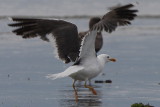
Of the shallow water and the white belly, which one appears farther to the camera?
the shallow water

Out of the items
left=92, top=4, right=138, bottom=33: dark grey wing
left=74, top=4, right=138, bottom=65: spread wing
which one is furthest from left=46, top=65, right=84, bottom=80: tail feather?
left=92, top=4, right=138, bottom=33: dark grey wing

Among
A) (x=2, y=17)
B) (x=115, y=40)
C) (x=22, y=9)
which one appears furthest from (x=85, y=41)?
(x=22, y=9)

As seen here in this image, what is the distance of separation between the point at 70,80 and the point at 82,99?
2.70 metres

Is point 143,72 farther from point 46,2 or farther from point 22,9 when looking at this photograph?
point 46,2

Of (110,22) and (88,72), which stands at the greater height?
(110,22)

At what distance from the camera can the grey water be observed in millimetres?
12109

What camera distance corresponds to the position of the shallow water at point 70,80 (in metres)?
12.1

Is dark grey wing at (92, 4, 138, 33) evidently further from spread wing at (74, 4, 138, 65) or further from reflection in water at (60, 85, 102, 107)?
reflection in water at (60, 85, 102, 107)

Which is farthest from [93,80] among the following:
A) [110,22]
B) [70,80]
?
[110,22]

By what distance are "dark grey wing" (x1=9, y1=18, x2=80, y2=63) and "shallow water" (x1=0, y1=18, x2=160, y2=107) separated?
850 mm

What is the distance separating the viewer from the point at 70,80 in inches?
582

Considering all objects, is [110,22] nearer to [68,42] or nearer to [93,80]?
[68,42]

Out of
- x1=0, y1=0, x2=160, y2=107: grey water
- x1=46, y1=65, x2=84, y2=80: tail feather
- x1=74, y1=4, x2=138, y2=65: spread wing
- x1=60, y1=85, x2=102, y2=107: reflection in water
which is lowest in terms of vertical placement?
x1=0, y1=0, x2=160, y2=107: grey water

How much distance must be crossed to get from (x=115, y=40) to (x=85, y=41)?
37.8 feet
